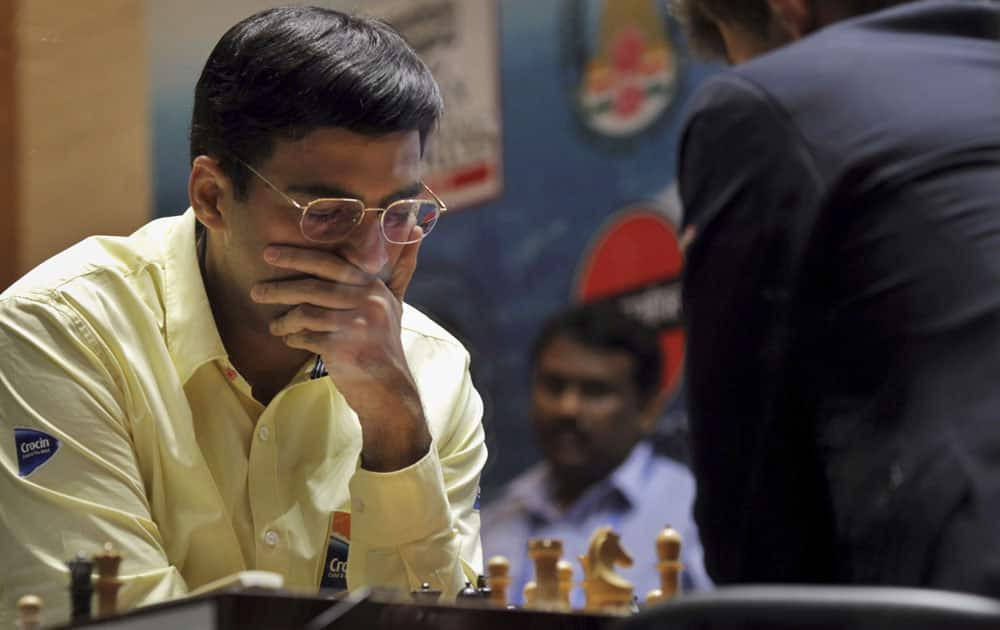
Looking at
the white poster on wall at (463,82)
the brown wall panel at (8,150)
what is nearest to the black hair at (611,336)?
the white poster on wall at (463,82)

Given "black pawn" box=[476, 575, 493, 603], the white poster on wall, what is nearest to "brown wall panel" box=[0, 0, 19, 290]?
"black pawn" box=[476, 575, 493, 603]

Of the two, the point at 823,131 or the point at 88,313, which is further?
the point at 88,313

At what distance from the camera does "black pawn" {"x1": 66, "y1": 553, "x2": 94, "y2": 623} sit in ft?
4.93

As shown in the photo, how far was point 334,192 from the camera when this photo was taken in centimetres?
222

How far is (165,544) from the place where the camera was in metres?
2.13

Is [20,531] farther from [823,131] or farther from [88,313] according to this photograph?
[823,131]

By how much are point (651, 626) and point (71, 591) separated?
0.75m

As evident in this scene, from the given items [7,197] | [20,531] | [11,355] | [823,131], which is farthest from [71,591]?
[7,197]

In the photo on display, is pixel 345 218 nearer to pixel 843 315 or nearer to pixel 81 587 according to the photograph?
pixel 81 587

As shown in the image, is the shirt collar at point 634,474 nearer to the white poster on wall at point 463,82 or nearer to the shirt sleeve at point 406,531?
the white poster on wall at point 463,82

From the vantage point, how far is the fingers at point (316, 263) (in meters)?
2.19

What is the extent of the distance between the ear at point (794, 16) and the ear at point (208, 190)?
3.60 feet

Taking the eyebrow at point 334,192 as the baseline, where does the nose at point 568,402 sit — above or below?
below

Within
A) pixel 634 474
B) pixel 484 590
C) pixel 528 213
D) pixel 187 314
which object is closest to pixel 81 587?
pixel 484 590
